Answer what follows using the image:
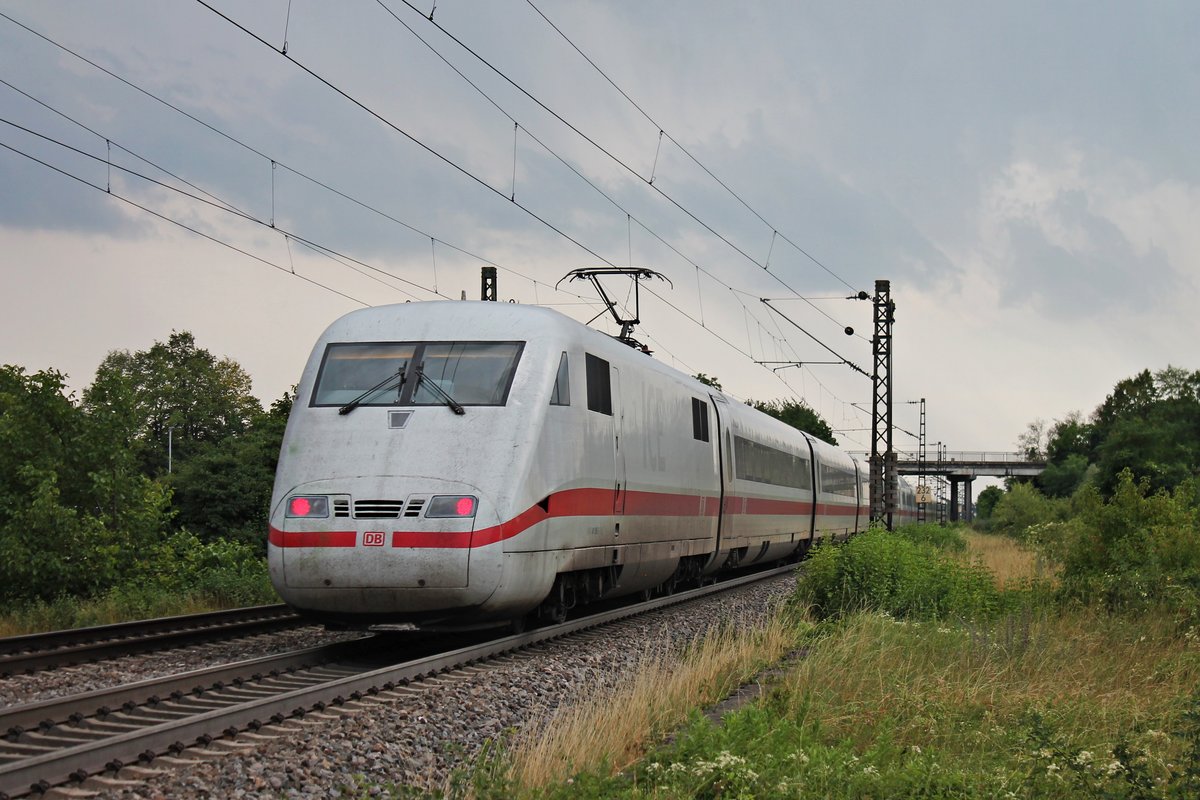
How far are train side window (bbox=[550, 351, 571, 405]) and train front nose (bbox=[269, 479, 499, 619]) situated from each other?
162cm

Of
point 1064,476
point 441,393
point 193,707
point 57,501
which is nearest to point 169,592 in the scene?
point 57,501

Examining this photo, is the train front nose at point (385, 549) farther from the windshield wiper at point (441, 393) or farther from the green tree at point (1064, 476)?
the green tree at point (1064, 476)

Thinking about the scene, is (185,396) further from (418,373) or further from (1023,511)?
(418,373)

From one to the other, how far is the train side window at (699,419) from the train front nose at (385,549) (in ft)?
24.8

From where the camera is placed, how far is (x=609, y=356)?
1426 centimetres

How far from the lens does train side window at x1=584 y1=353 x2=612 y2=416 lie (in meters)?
13.3

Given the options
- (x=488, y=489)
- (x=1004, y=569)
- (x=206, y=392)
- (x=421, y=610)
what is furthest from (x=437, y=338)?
(x=206, y=392)

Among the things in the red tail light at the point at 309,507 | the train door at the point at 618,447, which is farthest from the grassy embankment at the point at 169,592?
the train door at the point at 618,447

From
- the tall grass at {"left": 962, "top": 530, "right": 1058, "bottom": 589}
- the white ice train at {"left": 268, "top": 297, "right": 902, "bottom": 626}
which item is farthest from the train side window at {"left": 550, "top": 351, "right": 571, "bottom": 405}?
the tall grass at {"left": 962, "top": 530, "right": 1058, "bottom": 589}

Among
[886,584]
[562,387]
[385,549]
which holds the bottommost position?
[886,584]

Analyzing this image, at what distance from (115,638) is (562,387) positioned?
520cm

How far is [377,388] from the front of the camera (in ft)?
39.5

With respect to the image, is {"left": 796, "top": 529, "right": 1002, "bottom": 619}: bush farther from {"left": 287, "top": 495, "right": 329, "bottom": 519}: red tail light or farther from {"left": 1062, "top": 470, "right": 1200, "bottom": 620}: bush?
{"left": 287, "top": 495, "right": 329, "bottom": 519}: red tail light

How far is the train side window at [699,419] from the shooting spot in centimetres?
1822
